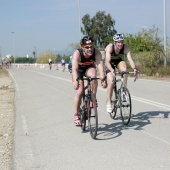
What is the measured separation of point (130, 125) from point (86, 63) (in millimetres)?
1730

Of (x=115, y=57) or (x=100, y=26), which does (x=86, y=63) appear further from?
(x=100, y=26)

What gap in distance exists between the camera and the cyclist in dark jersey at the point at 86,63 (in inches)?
270

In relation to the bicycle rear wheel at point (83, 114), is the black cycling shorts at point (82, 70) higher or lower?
higher

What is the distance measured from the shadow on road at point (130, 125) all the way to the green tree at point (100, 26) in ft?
256

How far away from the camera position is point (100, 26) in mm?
86812

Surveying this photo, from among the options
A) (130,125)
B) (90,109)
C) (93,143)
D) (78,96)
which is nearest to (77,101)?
(78,96)

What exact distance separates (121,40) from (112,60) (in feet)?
2.16

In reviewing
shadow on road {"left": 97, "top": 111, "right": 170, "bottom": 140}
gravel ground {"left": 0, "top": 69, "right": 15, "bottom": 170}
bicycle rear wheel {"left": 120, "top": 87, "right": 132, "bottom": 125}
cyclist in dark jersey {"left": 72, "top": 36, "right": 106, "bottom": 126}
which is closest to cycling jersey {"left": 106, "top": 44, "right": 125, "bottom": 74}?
bicycle rear wheel {"left": 120, "top": 87, "right": 132, "bottom": 125}

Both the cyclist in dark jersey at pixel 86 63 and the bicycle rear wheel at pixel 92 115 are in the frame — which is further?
the cyclist in dark jersey at pixel 86 63

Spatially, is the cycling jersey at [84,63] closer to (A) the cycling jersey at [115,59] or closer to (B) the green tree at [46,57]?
(A) the cycling jersey at [115,59]

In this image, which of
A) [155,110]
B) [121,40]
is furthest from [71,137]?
[155,110]

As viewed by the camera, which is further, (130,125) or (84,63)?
(130,125)

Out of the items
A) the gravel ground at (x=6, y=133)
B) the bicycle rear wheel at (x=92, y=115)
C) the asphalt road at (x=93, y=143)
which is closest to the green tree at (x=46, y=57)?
the gravel ground at (x=6, y=133)

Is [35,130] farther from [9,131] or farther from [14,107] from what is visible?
[14,107]
